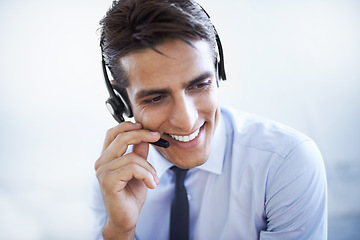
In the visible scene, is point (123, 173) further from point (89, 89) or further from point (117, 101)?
point (89, 89)

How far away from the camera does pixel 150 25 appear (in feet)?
3.52

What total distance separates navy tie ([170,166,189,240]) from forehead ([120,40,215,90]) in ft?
1.84

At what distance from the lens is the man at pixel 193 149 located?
1.11 metres

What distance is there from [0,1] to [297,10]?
2.09m

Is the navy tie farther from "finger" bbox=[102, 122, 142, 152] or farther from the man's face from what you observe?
"finger" bbox=[102, 122, 142, 152]

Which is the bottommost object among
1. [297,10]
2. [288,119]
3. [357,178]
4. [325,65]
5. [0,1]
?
[357,178]

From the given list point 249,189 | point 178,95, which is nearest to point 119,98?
point 178,95

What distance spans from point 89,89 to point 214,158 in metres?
1.12

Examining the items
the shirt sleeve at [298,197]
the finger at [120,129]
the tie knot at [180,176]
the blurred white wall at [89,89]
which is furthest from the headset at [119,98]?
the blurred white wall at [89,89]

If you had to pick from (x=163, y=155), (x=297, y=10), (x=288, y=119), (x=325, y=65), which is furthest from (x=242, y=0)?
(x=163, y=155)

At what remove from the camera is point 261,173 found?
130 cm

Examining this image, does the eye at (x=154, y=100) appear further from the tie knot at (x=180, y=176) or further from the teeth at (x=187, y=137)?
the tie knot at (x=180, y=176)

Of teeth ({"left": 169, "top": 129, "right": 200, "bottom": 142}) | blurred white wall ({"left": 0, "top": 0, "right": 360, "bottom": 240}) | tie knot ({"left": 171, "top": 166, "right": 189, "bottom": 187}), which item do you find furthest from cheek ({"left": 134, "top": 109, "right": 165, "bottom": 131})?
blurred white wall ({"left": 0, "top": 0, "right": 360, "bottom": 240})

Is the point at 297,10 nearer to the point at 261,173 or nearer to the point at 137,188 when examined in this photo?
the point at 261,173
